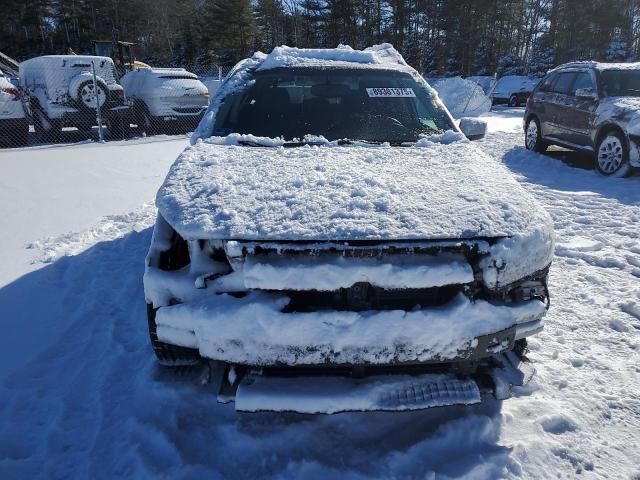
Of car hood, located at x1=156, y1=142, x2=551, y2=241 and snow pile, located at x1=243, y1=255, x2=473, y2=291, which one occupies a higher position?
car hood, located at x1=156, y1=142, x2=551, y2=241

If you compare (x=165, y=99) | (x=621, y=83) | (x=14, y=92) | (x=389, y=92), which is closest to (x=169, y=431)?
(x=389, y=92)

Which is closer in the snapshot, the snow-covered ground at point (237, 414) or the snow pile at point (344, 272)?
the snow pile at point (344, 272)

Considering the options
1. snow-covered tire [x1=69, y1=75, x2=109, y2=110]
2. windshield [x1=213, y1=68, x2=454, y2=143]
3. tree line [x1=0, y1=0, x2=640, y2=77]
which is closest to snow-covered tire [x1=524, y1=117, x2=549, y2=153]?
windshield [x1=213, y1=68, x2=454, y2=143]

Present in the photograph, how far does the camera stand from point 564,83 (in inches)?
353

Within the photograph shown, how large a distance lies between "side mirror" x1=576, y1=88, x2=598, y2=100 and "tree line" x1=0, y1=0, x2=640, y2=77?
2904cm

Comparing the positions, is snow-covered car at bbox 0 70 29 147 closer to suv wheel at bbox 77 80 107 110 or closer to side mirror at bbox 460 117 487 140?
suv wheel at bbox 77 80 107 110

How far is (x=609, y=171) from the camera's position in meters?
7.52

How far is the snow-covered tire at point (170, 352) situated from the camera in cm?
216

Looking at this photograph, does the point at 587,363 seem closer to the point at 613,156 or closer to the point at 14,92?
the point at 613,156

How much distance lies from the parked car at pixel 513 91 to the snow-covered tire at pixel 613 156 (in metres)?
18.3

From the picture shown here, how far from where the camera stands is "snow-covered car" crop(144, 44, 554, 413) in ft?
6.29

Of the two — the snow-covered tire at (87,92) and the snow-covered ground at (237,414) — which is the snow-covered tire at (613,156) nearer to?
the snow-covered ground at (237,414)

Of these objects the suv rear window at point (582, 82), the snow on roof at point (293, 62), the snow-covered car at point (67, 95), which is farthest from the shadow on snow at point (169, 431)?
the snow-covered car at point (67, 95)

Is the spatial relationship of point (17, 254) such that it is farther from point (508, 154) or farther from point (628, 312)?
point (508, 154)
